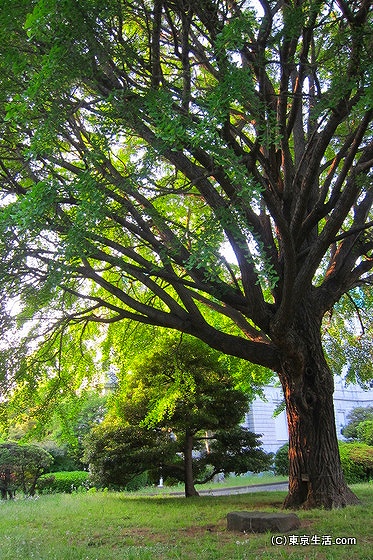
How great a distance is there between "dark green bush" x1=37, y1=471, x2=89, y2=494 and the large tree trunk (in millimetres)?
10322

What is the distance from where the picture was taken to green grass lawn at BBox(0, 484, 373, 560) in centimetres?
426

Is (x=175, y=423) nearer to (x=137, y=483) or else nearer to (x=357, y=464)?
(x=357, y=464)

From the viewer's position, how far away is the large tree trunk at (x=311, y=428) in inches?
262

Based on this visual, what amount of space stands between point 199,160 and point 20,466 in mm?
11824

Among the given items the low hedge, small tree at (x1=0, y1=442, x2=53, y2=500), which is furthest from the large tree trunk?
small tree at (x1=0, y1=442, x2=53, y2=500)

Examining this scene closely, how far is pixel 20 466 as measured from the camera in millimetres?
13609

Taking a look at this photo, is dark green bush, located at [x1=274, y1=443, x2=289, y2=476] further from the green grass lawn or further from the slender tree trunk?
the green grass lawn

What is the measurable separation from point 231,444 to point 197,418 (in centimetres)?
161

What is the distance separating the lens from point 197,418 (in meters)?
9.56

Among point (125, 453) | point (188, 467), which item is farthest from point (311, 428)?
point (125, 453)

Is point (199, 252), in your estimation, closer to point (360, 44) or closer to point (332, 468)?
point (360, 44)

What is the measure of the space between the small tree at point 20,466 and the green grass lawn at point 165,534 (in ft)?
17.8

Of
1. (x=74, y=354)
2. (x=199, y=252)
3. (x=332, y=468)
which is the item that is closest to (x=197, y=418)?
(x=74, y=354)

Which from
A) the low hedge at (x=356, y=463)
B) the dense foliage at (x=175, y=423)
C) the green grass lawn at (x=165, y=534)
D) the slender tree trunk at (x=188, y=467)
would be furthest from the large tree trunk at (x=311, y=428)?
the low hedge at (x=356, y=463)
